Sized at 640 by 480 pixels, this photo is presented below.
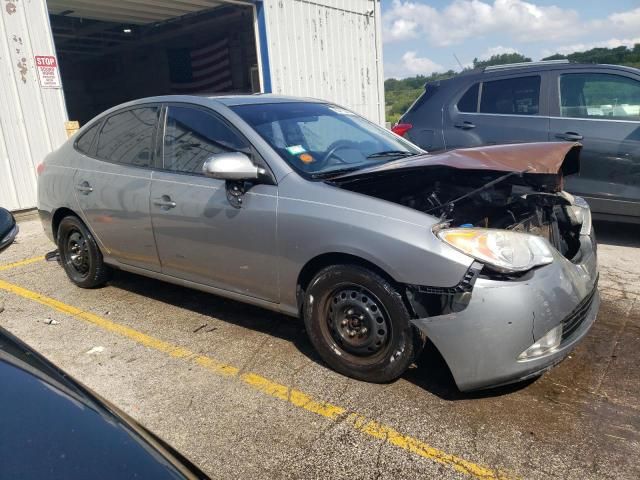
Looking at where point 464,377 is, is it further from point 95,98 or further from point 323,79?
point 95,98

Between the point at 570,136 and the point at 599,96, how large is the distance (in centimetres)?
53

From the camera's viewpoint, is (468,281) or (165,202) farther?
(165,202)

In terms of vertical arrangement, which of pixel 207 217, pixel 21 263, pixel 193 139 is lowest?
pixel 21 263

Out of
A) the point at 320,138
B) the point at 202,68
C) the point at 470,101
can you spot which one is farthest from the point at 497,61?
the point at 202,68

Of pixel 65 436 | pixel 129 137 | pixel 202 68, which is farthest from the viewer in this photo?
pixel 202 68

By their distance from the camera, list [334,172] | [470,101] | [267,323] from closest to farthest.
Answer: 1. [334,172]
2. [267,323]
3. [470,101]

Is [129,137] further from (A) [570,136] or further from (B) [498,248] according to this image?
(A) [570,136]

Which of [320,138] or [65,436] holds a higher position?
[320,138]

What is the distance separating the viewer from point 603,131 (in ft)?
18.1

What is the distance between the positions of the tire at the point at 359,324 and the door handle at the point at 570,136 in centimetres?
383

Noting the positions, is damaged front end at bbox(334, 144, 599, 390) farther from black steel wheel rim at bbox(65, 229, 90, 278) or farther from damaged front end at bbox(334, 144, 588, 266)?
black steel wheel rim at bbox(65, 229, 90, 278)

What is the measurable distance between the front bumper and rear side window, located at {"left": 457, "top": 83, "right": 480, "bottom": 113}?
3.93m

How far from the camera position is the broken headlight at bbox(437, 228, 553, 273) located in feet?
8.48

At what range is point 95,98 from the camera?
76.3ft
